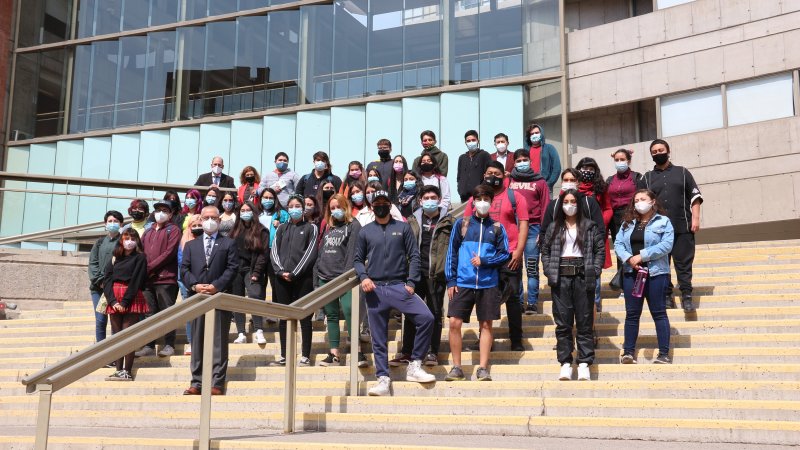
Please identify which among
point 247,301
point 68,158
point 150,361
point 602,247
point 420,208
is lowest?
point 150,361

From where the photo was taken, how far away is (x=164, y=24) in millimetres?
26969

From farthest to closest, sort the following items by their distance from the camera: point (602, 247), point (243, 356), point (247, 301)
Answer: point (243, 356)
point (602, 247)
point (247, 301)

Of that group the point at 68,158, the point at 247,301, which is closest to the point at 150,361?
the point at 247,301

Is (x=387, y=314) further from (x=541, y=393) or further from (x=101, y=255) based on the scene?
(x=101, y=255)

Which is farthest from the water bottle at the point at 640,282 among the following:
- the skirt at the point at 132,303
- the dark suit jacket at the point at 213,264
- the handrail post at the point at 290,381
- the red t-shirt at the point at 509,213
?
the skirt at the point at 132,303

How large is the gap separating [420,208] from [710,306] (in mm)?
3390

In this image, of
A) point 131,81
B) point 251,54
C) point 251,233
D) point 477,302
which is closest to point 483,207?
point 477,302

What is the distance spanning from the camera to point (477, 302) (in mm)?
8039

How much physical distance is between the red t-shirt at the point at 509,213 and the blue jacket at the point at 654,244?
1.05 metres

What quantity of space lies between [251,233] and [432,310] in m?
2.70

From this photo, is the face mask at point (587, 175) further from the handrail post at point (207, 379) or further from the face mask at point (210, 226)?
the handrail post at point (207, 379)

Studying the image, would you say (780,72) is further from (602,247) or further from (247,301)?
(247,301)

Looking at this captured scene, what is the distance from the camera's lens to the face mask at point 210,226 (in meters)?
9.30

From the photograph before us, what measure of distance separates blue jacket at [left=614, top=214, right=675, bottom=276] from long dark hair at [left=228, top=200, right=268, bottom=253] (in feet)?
13.7
